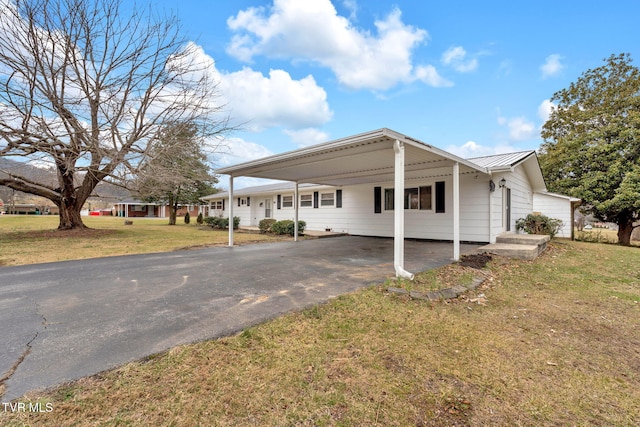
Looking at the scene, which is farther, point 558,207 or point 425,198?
point 558,207

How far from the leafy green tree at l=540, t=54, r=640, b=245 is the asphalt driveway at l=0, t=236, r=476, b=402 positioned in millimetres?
12500

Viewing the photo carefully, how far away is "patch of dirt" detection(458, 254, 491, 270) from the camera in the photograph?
6.10 m

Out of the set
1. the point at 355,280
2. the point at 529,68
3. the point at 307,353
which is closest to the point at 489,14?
the point at 529,68

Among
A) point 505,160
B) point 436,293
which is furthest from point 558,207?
point 436,293

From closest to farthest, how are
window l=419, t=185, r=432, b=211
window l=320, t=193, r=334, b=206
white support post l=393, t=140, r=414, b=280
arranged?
white support post l=393, t=140, r=414, b=280 < window l=419, t=185, r=432, b=211 < window l=320, t=193, r=334, b=206

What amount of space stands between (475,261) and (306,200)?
1060 centimetres

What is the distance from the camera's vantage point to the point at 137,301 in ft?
12.6

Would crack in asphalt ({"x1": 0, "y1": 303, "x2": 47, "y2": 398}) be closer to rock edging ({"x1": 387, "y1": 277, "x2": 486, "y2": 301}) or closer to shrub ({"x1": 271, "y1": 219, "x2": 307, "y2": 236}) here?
rock edging ({"x1": 387, "y1": 277, "x2": 486, "y2": 301})

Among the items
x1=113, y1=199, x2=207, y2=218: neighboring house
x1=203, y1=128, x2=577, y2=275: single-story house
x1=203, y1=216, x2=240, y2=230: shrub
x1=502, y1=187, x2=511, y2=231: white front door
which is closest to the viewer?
x1=203, y1=128, x2=577, y2=275: single-story house

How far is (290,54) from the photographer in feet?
37.9

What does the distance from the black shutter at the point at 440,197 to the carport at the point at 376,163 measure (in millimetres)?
384

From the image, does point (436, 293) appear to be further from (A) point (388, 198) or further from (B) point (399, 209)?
(A) point (388, 198)

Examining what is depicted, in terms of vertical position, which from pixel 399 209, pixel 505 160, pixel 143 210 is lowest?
pixel 399 209

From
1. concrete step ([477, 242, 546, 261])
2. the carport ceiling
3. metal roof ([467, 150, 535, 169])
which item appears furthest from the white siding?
concrete step ([477, 242, 546, 261])
